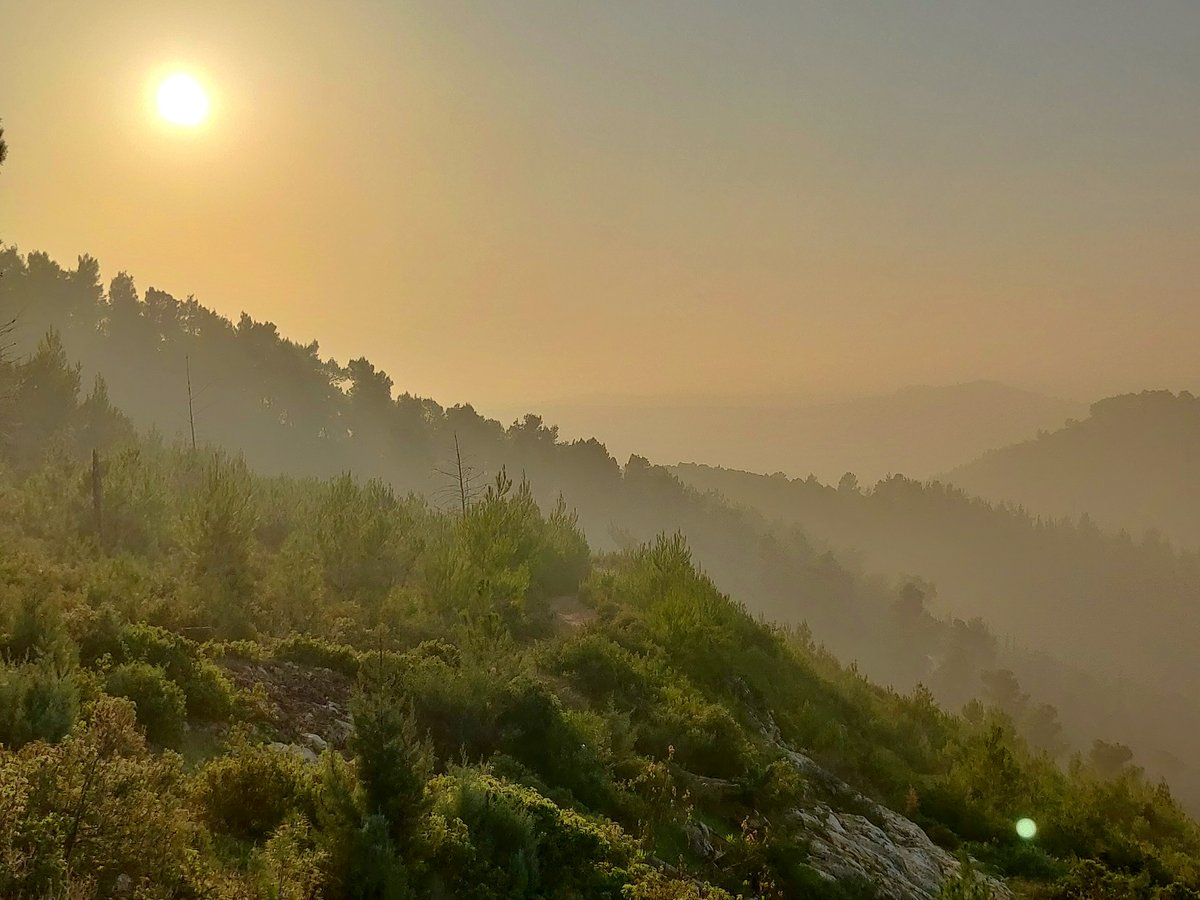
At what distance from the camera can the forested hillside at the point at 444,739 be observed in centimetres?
570

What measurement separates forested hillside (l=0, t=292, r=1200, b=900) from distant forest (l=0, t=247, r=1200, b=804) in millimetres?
16009

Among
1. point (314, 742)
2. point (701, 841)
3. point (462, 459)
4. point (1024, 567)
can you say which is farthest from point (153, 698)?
point (1024, 567)

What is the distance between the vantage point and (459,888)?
6.01 m

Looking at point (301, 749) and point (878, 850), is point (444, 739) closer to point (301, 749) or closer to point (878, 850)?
point (301, 749)

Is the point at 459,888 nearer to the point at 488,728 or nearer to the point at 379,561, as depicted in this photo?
the point at 488,728

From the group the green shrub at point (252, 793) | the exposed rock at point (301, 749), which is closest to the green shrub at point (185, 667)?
the exposed rock at point (301, 749)

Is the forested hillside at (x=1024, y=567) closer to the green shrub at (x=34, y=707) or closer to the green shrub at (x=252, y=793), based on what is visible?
the green shrub at (x=252, y=793)

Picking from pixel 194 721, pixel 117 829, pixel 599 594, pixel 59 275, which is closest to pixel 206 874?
pixel 117 829

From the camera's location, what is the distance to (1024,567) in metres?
161

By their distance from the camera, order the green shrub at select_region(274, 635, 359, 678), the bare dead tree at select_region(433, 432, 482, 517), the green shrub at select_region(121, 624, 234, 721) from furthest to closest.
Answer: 1. the bare dead tree at select_region(433, 432, 482, 517)
2. the green shrub at select_region(274, 635, 359, 678)
3. the green shrub at select_region(121, 624, 234, 721)

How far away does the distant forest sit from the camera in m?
58.2

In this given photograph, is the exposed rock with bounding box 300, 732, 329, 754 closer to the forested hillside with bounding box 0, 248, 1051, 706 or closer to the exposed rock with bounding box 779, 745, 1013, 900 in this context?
the exposed rock with bounding box 779, 745, 1013, 900

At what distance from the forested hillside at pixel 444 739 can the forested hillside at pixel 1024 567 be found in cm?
11315

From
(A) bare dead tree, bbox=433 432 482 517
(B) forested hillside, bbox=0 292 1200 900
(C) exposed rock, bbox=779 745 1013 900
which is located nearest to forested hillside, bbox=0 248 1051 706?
(A) bare dead tree, bbox=433 432 482 517
